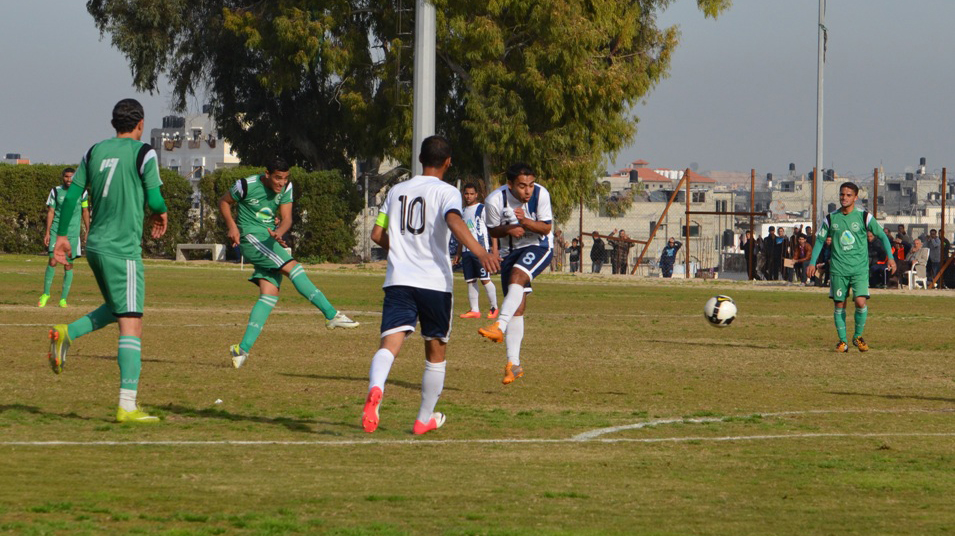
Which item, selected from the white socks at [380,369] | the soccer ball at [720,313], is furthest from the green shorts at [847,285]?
the white socks at [380,369]

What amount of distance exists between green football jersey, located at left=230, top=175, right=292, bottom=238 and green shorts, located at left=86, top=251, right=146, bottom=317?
3.91 m

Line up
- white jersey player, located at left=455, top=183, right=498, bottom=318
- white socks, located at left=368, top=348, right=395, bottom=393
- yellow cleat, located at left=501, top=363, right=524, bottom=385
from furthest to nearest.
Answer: white jersey player, located at left=455, top=183, right=498, bottom=318 → yellow cleat, located at left=501, top=363, right=524, bottom=385 → white socks, located at left=368, top=348, right=395, bottom=393

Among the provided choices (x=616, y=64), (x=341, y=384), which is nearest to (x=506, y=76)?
(x=616, y=64)

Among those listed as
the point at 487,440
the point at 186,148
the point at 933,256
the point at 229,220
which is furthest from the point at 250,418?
the point at 186,148

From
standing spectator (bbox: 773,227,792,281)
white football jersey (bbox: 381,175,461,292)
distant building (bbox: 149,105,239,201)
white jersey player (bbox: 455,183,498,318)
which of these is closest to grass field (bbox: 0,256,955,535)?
white football jersey (bbox: 381,175,461,292)

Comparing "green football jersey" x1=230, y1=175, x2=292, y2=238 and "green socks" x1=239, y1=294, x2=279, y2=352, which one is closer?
"green socks" x1=239, y1=294, x2=279, y2=352

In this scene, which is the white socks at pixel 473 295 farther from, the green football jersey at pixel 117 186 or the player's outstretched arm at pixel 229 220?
the green football jersey at pixel 117 186

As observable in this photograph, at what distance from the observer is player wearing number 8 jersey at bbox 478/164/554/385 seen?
12359mm

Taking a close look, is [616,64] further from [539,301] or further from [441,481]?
[441,481]

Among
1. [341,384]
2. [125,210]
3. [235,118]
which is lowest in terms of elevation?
[341,384]

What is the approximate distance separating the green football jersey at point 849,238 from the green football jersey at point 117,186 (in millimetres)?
9902

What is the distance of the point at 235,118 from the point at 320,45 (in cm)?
728

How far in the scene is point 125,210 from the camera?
29.7 feet

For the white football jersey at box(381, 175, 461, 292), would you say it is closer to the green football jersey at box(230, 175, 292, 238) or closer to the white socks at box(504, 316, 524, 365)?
the white socks at box(504, 316, 524, 365)
